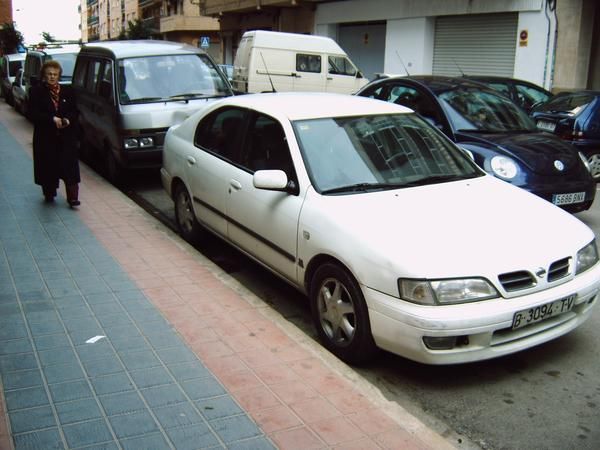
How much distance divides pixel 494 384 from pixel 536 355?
544 mm

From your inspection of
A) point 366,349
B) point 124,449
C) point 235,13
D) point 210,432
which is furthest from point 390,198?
point 235,13

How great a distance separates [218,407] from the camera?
347 cm

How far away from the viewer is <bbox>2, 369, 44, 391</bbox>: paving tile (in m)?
3.64

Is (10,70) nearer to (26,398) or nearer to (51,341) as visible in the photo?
(51,341)

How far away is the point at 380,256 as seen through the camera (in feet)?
13.1

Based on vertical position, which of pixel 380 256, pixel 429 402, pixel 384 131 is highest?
pixel 384 131

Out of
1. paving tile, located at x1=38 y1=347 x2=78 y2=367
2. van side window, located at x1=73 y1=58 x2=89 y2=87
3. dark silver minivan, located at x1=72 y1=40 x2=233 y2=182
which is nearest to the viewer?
paving tile, located at x1=38 y1=347 x2=78 y2=367

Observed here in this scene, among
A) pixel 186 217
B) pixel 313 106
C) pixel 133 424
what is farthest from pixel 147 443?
pixel 186 217

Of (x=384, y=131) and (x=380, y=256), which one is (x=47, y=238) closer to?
(x=384, y=131)

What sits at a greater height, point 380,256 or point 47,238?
point 380,256

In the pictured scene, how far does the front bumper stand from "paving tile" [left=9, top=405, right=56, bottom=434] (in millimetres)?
1859

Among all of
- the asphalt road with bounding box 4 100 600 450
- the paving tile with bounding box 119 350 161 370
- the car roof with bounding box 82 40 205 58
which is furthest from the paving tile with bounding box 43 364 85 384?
the car roof with bounding box 82 40 205 58

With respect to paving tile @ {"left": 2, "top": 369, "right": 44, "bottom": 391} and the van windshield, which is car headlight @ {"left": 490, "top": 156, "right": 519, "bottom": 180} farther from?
paving tile @ {"left": 2, "top": 369, "right": 44, "bottom": 391}

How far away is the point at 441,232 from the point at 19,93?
56.7ft
